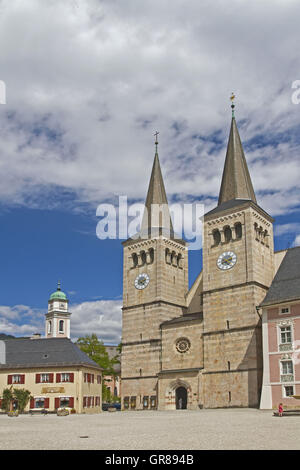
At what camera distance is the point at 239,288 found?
51.2 m

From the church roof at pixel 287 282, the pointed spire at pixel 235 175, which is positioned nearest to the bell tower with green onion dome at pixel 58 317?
the pointed spire at pixel 235 175

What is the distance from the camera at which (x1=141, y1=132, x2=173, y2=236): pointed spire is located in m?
65.1

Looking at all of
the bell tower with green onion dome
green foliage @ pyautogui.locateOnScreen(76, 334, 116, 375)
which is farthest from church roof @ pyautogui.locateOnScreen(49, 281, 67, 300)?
green foliage @ pyautogui.locateOnScreen(76, 334, 116, 375)

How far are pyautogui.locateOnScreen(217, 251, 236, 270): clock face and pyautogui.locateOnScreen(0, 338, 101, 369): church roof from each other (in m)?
19.8

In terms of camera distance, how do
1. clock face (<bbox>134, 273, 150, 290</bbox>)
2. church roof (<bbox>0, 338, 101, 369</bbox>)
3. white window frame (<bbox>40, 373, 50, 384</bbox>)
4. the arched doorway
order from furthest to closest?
clock face (<bbox>134, 273, 150, 290</bbox>)
church roof (<bbox>0, 338, 101, 369</bbox>)
white window frame (<bbox>40, 373, 50, 384</bbox>)
the arched doorway

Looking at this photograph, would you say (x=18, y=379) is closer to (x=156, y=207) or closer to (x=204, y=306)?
(x=204, y=306)

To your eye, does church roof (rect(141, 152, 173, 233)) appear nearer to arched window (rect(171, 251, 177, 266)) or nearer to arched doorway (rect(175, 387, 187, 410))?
arched window (rect(171, 251, 177, 266))

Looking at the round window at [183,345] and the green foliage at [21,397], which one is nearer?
the green foliage at [21,397]

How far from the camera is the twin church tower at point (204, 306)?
163 feet

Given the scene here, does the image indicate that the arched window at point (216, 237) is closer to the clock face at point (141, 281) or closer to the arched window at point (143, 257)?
the clock face at point (141, 281)

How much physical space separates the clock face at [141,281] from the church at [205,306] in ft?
0.40

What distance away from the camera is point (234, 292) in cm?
5156
